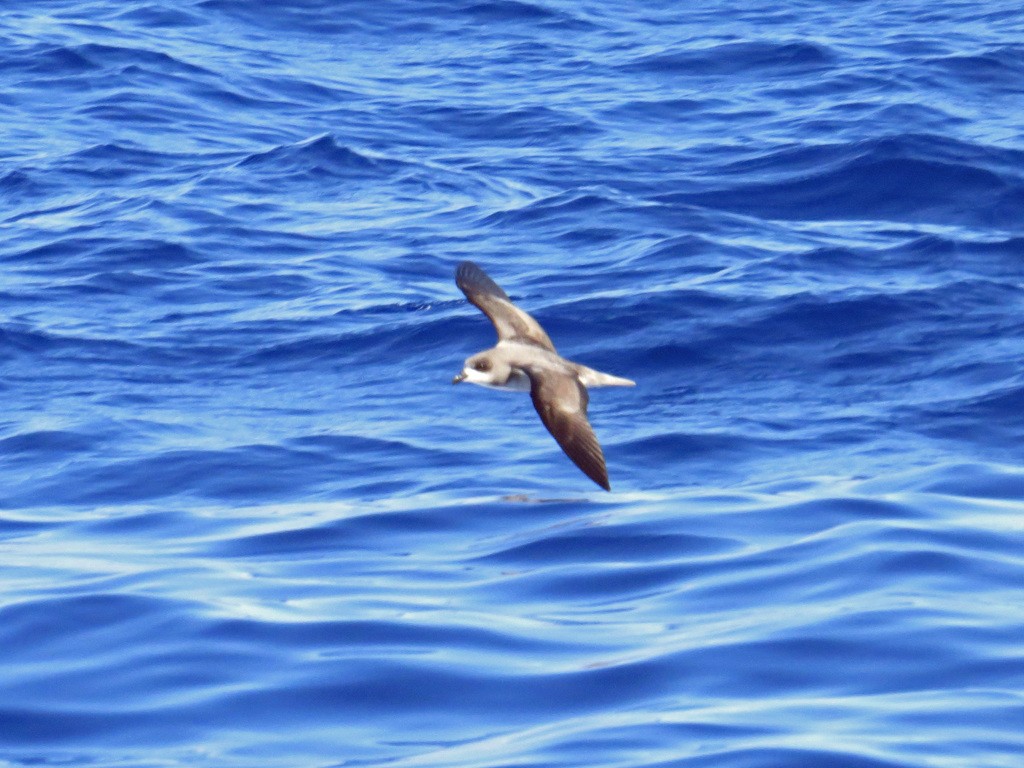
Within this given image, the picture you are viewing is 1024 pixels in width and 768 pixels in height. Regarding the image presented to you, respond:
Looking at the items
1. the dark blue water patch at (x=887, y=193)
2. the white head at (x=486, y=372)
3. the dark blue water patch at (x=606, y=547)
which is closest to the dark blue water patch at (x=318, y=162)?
the dark blue water patch at (x=887, y=193)

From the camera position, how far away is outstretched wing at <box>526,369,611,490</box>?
8.18 m

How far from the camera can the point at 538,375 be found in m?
9.23

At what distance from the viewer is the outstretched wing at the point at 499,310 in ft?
33.9

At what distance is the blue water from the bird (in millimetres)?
434

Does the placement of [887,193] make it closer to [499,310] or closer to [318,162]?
[318,162]

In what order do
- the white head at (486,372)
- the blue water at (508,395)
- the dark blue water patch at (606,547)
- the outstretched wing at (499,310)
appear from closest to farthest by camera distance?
the blue water at (508,395) < the dark blue water patch at (606,547) < the white head at (486,372) < the outstretched wing at (499,310)

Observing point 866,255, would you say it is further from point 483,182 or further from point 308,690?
point 308,690

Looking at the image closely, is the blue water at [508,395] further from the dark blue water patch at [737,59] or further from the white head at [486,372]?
the white head at [486,372]

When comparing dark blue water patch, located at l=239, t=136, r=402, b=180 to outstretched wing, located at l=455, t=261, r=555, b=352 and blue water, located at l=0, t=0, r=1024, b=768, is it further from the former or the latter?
outstretched wing, located at l=455, t=261, r=555, b=352

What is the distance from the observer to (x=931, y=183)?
52.3 feet

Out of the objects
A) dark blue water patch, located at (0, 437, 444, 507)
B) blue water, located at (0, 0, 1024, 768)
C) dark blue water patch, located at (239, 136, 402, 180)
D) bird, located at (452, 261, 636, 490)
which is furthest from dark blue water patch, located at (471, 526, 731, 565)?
dark blue water patch, located at (239, 136, 402, 180)

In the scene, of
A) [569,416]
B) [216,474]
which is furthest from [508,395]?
[569,416]

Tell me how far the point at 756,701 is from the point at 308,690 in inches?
61.9

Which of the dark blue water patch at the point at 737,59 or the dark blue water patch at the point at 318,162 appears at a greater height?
the dark blue water patch at the point at 737,59
